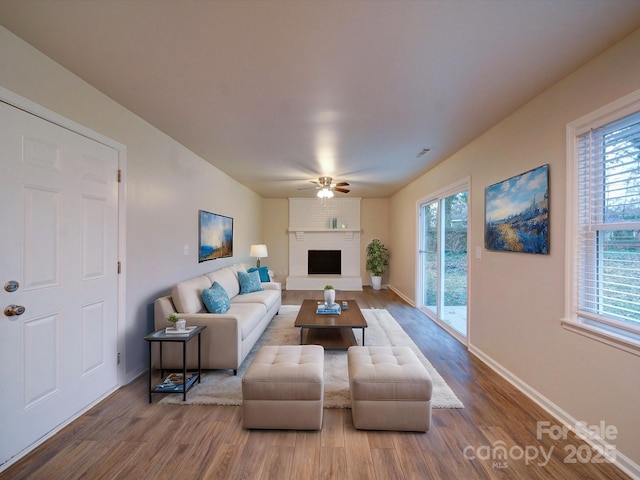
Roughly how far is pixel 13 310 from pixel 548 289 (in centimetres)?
378

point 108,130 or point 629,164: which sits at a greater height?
point 108,130

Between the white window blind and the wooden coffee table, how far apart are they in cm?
199

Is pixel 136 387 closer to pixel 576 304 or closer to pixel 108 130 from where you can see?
pixel 108 130

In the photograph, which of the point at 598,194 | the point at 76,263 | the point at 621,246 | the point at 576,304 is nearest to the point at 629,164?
the point at 598,194

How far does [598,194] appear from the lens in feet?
6.28

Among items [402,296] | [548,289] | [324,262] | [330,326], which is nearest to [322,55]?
[548,289]

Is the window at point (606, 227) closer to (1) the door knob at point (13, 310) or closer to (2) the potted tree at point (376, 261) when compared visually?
(1) the door knob at point (13, 310)

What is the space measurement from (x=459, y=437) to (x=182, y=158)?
4049mm

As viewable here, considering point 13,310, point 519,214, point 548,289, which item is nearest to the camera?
point 13,310

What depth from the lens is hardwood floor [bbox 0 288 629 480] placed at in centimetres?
165

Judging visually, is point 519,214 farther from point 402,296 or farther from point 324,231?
point 324,231

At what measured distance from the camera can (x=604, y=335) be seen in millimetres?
1785

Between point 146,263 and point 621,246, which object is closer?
point 621,246

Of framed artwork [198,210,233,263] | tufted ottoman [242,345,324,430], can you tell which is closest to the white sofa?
tufted ottoman [242,345,324,430]
